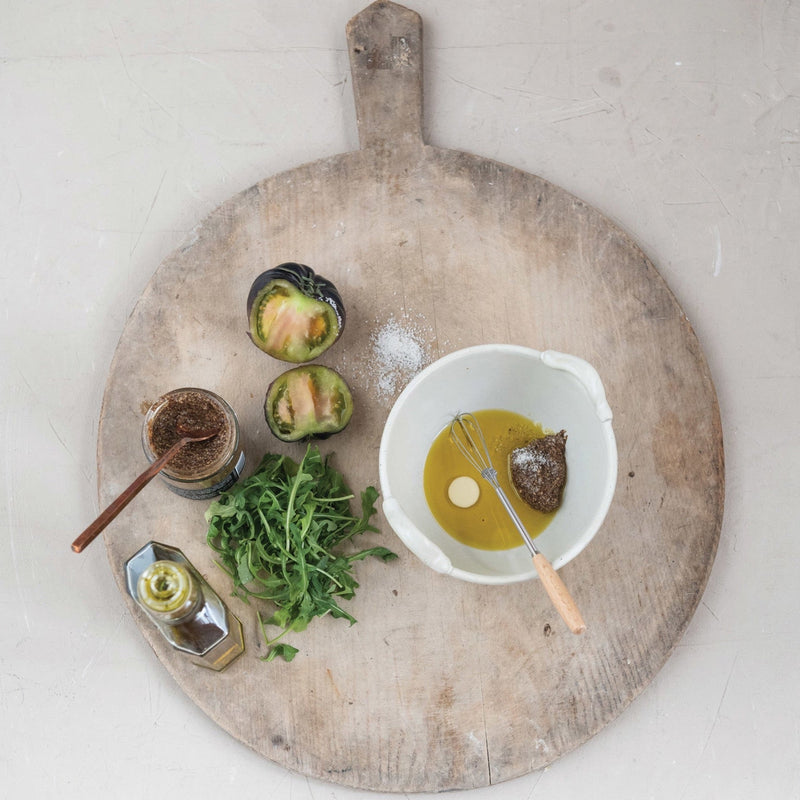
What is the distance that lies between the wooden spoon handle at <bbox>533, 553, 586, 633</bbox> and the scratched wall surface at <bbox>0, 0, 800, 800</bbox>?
1.20ft

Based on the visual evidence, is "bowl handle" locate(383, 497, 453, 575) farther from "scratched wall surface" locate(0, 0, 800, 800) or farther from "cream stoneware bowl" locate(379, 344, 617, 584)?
"scratched wall surface" locate(0, 0, 800, 800)

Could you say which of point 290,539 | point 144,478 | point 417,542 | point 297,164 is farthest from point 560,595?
point 297,164

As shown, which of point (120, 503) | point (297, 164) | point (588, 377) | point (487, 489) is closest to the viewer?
point (120, 503)

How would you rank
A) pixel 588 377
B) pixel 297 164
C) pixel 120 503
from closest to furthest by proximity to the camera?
pixel 120 503 < pixel 588 377 < pixel 297 164

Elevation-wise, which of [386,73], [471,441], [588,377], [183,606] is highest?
[386,73]

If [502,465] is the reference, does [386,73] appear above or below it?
above

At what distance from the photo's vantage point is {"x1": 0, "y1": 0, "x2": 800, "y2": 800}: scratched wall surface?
1.09m

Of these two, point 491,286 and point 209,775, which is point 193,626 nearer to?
point 209,775

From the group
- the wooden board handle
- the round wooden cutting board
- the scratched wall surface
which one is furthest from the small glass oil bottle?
the wooden board handle

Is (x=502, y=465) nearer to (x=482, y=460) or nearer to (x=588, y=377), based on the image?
(x=482, y=460)

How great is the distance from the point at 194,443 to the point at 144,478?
0.13 m

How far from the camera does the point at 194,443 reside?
93 centimetres

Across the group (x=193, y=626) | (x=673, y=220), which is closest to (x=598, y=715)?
(x=193, y=626)

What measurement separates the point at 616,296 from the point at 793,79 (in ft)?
1.63
